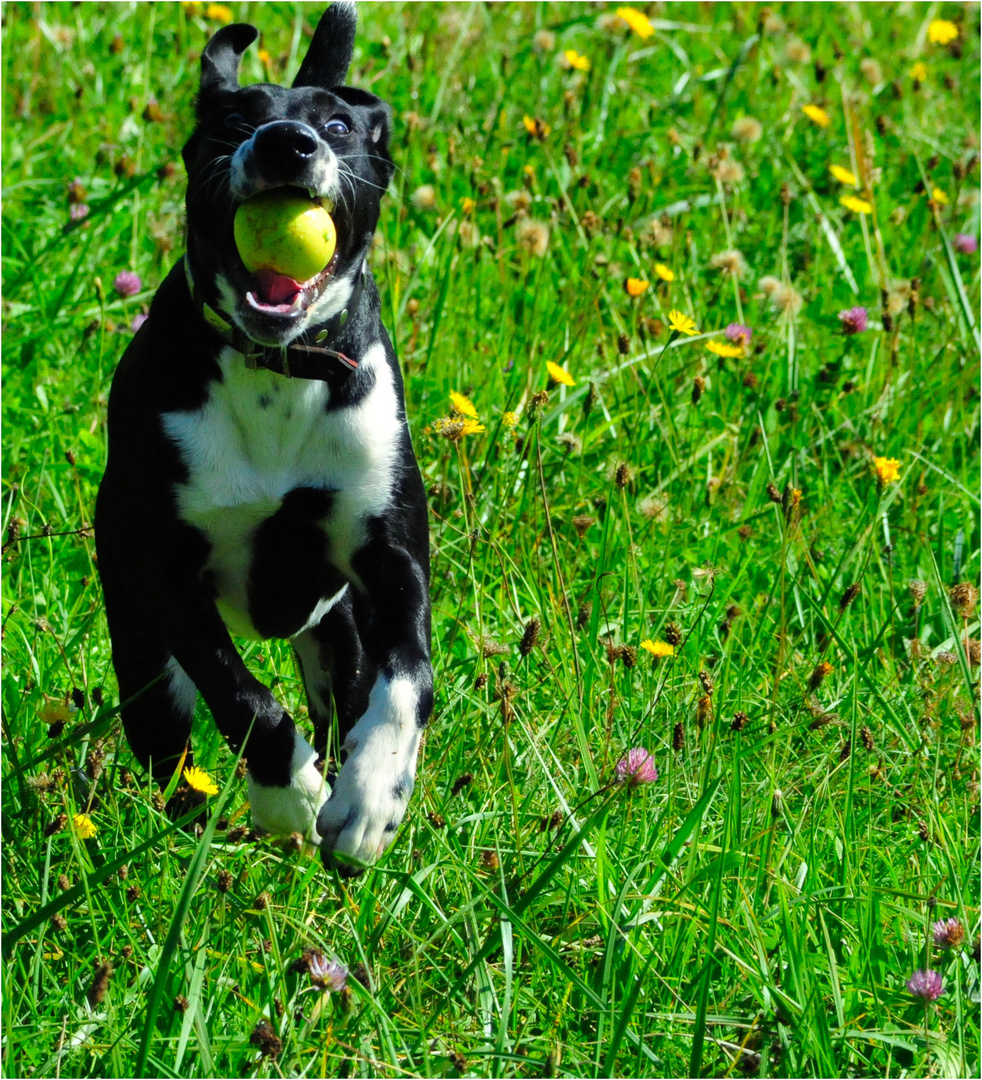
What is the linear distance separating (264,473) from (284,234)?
0.49 metres

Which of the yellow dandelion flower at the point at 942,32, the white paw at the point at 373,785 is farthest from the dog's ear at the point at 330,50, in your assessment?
the yellow dandelion flower at the point at 942,32

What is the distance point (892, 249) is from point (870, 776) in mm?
2737

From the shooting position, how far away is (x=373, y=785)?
8.09 ft

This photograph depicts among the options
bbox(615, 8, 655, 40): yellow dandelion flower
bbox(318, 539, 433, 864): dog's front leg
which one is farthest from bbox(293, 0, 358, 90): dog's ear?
bbox(615, 8, 655, 40): yellow dandelion flower

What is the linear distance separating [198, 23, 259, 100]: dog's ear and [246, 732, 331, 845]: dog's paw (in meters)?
1.40

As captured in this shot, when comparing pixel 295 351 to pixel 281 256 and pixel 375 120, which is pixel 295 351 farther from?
pixel 375 120

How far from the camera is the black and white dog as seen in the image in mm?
2621

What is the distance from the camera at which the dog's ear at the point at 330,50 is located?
10.4ft

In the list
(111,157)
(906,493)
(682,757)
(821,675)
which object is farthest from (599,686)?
(111,157)

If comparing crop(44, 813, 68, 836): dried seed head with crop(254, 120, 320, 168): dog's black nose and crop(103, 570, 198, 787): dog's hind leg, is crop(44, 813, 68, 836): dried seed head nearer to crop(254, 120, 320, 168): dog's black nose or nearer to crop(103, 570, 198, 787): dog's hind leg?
crop(103, 570, 198, 787): dog's hind leg

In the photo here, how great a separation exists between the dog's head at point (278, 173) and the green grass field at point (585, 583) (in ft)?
1.38

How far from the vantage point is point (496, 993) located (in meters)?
2.40

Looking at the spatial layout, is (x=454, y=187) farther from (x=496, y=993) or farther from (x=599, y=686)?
(x=496, y=993)

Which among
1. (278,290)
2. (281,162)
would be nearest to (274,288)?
(278,290)
